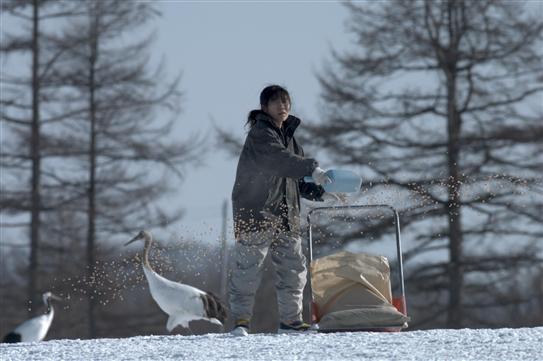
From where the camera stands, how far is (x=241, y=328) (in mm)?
9586

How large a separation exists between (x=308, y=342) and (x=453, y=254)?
18.3m

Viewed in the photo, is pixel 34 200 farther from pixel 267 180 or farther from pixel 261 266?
pixel 267 180

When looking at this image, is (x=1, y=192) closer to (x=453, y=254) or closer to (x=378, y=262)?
(x=453, y=254)

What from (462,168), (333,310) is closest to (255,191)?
(333,310)

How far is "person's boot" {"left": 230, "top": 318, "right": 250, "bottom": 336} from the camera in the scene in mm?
9523

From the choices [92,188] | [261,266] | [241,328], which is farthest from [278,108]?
[92,188]

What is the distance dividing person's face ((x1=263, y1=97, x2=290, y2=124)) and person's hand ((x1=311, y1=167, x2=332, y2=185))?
1.94ft

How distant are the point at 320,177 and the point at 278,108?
0.67 m

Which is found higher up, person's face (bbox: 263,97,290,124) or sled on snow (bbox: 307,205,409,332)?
person's face (bbox: 263,97,290,124)

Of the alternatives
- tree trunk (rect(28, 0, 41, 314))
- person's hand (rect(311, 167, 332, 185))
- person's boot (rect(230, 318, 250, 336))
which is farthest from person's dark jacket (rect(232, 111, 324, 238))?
tree trunk (rect(28, 0, 41, 314))

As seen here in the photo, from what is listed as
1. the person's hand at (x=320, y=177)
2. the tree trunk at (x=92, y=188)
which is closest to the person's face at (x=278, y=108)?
the person's hand at (x=320, y=177)

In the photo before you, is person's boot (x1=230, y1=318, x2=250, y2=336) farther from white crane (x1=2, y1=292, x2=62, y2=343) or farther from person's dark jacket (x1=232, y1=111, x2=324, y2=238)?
white crane (x1=2, y1=292, x2=62, y2=343)

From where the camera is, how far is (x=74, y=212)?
1134 inches

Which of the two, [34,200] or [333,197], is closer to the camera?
[333,197]
